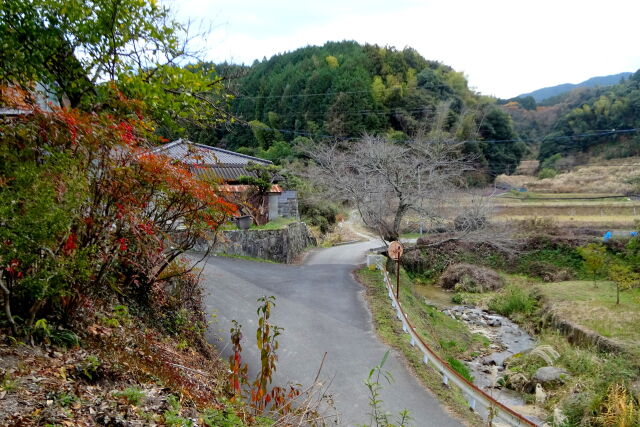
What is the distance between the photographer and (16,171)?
12.6 feet

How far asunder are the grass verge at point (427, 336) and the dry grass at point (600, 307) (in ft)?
10.6

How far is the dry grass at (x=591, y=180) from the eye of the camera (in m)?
34.5

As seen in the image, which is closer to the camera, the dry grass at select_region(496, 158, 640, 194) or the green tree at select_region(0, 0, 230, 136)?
the green tree at select_region(0, 0, 230, 136)

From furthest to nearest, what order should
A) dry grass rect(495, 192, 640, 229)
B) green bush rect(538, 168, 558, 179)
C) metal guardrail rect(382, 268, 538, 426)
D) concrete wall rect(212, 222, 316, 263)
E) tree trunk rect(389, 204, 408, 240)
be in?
green bush rect(538, 168, 558, 179)
dry grass rect(495, 192, 640, 229)
concrete wall rect(212, 222, 316, 263)
tree trunk rect(389, 204, 408, 240)
metal guardrail rect(382, 268, 538, 426)

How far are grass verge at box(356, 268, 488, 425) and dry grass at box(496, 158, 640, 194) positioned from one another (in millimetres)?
27347

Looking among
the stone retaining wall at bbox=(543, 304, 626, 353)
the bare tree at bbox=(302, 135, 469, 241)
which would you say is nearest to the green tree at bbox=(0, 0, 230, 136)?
the bare tree at bbox=(302, 135, 469, 241)

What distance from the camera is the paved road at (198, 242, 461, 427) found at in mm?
6758

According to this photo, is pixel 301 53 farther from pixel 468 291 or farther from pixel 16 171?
pixel 16 171

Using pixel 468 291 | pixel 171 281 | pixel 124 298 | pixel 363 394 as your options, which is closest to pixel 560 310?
pixel 468 291

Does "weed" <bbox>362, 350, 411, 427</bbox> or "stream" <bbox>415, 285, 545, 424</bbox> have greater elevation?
"weed" <bbox>362, 350, 411, 427</bbox>

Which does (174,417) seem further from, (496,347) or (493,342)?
(493,342)

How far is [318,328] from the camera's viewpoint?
31.0 feet

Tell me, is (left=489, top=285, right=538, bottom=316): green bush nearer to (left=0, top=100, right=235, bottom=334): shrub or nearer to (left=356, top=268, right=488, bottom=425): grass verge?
(left=356, top=268, right=488, bottom=425): grass verge

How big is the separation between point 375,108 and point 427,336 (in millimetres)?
32278
